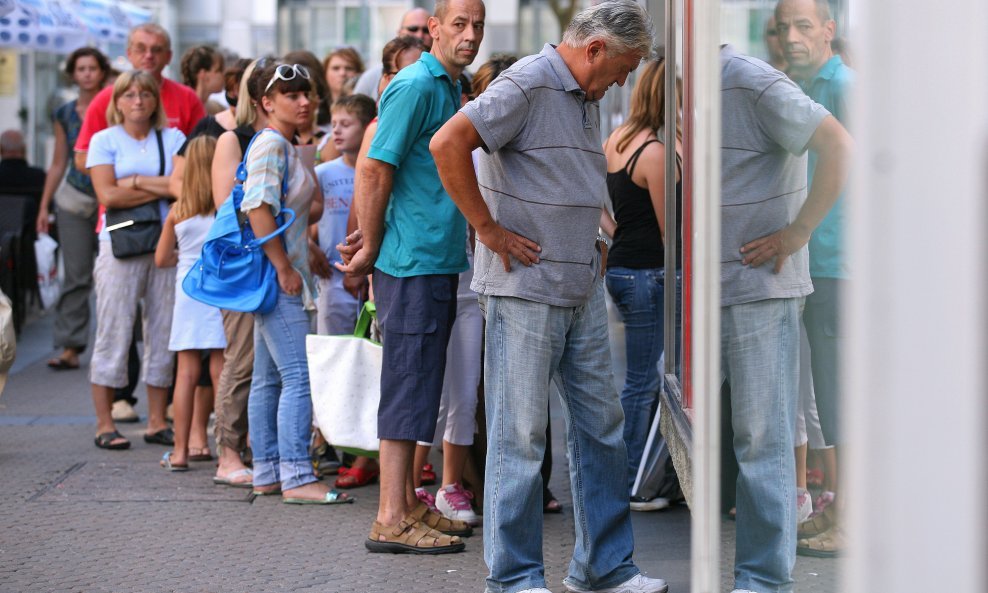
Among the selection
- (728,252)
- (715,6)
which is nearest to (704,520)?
(728,252)

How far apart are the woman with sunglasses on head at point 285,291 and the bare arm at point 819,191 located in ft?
9.13

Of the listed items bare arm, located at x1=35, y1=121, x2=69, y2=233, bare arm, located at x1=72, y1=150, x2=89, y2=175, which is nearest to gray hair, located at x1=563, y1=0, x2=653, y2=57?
bare arm, located at x1=72, y1=150, x2=89, y2=175

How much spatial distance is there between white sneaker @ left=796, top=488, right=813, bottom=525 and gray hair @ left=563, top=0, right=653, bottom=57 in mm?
1607

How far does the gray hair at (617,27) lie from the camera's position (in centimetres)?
370

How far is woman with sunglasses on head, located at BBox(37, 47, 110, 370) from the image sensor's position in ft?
26.7

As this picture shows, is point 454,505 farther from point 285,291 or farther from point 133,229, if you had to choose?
point 133,229

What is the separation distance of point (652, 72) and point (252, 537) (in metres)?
2.24

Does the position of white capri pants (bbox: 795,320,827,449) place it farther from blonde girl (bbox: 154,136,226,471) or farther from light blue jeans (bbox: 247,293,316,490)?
blonde girl (bbox: 154,136,226,471)

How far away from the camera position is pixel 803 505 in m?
2.46

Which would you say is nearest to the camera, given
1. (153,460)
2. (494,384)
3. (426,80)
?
(494,384)

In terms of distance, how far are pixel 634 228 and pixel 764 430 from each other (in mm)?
2517

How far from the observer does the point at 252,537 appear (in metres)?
4.86

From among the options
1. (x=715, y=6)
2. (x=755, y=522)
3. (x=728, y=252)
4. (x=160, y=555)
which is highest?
(x=715, y=6)

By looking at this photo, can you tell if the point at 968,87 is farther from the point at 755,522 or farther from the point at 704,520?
the point at 755,522
